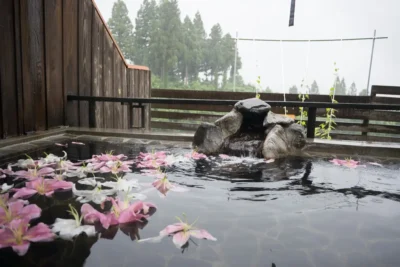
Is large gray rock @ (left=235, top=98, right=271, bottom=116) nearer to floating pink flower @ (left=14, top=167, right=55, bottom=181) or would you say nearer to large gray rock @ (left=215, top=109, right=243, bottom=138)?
large gray rock @ (left=215, top=109, right=243, bottom=138)

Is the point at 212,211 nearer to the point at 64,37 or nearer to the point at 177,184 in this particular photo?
the point at 177,184

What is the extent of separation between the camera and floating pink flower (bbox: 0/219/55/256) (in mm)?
1337

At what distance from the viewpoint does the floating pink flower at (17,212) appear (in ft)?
4.92

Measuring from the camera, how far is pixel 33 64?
3.83 metres

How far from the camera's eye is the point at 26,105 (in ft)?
12.3

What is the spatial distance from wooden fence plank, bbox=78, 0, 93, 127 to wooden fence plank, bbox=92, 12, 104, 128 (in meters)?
0.09

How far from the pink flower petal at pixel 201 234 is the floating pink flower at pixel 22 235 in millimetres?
637

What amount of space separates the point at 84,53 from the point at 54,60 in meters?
0.68

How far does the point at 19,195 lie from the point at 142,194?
2.34 feet

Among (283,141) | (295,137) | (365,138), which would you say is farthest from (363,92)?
(283,141)

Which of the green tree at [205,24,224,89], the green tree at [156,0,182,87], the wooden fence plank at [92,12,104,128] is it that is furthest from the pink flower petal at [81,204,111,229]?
the green tree at [156,0,182,87]

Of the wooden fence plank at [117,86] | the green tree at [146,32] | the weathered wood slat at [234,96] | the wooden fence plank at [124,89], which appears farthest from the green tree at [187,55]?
the wooden fence plank at [117,86]

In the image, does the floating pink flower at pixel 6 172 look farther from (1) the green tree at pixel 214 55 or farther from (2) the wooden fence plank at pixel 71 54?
(1) the green tree at pixel 214 55

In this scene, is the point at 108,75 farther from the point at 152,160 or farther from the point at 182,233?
the point at 182,233
